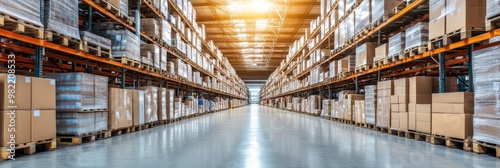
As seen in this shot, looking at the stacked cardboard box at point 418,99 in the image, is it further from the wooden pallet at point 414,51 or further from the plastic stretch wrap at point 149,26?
the plastic stretch wrap at point 149,26

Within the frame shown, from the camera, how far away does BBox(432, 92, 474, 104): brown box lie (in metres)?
4.46

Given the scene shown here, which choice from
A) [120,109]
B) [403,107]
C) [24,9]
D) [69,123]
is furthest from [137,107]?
[403,107]

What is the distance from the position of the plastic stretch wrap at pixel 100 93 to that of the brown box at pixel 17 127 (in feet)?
4.67

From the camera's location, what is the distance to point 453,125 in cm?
461

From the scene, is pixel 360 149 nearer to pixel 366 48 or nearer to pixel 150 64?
pixel 366 48

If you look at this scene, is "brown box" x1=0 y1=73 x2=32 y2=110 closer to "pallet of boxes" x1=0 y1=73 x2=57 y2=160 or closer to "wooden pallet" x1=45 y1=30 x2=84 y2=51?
"pallet of boxes" x1=0 y1=73 x2=57 y2=160

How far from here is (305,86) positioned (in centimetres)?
1608

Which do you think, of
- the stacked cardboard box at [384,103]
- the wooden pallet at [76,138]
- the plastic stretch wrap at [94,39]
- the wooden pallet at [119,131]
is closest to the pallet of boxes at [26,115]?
the wooden pallet at [76,138]

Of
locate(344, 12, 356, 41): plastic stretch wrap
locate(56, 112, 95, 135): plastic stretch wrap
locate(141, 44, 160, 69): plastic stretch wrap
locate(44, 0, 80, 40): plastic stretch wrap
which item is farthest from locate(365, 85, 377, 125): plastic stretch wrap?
locate(44, 0, 80, 40): plastic stretch wrap

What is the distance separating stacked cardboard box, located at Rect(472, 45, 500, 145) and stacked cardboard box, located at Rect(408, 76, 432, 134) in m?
1.26

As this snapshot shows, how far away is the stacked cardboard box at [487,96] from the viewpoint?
12.5 ft

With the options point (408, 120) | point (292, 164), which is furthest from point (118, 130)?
point (408, 120)

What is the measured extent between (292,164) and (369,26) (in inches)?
205

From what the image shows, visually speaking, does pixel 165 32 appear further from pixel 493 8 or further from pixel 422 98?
pixel 493 8
